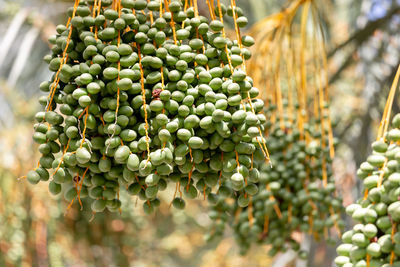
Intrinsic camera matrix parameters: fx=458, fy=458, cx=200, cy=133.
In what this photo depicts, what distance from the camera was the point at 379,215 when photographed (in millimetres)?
664

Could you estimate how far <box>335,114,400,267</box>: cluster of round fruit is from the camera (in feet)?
2.06

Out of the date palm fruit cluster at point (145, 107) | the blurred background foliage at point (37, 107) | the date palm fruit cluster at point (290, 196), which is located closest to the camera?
the date palm fruit cluster at point (145, 107)

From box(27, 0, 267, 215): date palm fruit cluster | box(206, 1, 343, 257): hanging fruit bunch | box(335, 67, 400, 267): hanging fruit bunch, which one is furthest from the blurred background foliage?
box(27, 0, 267, 215): date palm fruit cluster

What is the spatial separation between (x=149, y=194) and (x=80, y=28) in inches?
10.3

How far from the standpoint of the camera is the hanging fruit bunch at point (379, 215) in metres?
0.63

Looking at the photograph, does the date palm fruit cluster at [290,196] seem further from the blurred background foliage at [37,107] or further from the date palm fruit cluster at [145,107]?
the date palm fruit cluster at [145,107]

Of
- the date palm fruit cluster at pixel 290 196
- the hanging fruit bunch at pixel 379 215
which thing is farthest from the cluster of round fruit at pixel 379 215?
the date palm fruit cluster at pixel 290 196

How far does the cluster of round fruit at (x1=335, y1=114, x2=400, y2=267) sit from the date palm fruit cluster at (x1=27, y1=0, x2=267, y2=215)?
18 centimetres

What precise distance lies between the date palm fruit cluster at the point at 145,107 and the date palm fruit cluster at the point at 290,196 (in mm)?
374

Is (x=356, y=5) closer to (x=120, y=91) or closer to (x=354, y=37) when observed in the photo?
(x=354, y=37)

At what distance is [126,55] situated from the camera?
63 centimetres

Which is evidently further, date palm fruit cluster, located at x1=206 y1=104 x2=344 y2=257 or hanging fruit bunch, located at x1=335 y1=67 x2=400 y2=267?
date palm fruit cluster, located at x1=206 y1=104 x2=344 y2=257

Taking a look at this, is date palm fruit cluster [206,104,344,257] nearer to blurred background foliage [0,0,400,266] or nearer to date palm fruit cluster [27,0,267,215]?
blurred background foliage [0,0,400,266]

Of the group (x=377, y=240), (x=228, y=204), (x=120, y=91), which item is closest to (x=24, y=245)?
(x=228, y=204)
